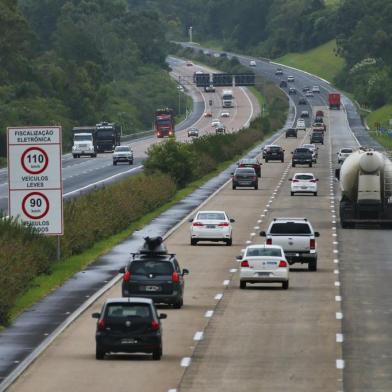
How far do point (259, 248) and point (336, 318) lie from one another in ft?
26.4

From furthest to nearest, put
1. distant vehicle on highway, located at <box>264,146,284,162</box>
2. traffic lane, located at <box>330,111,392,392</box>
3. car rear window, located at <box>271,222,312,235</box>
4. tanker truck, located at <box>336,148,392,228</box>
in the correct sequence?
distant vehicle on highway, located at <box>264,146,284,162</box> < tanker truck, located at <box>336,148,392,228</box> < car rear window, located at <box>271,222,312,235</box> < traffic lane, located at <box>330,111,392,392</box>

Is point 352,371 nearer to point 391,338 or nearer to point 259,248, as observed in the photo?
point 391,338

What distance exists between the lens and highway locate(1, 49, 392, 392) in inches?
1261

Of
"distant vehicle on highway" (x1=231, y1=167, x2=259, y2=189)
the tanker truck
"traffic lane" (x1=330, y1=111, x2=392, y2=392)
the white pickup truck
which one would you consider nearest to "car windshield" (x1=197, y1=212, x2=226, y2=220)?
"traffic lane" (x1=330, y1=111, x2=392, y2=392)

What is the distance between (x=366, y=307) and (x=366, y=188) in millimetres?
32153

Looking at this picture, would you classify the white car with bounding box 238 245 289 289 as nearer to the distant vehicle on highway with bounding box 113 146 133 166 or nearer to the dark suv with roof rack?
the dark suv with roof rack

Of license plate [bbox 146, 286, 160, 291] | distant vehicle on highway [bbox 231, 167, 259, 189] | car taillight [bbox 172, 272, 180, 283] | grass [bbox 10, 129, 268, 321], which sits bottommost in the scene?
distant vehicle on highway [bbox 231, 167, 259, 189]

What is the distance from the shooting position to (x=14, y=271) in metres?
48.9

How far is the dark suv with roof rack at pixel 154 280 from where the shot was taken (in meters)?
44.6

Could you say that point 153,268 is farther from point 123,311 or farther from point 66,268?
point 66,268

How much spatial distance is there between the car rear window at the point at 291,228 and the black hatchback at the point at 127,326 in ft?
82.6

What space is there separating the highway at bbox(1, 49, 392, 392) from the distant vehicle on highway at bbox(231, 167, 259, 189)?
4509 centimetres

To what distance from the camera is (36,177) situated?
183 ft

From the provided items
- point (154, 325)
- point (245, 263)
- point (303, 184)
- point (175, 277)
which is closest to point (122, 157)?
point (303, 184)
